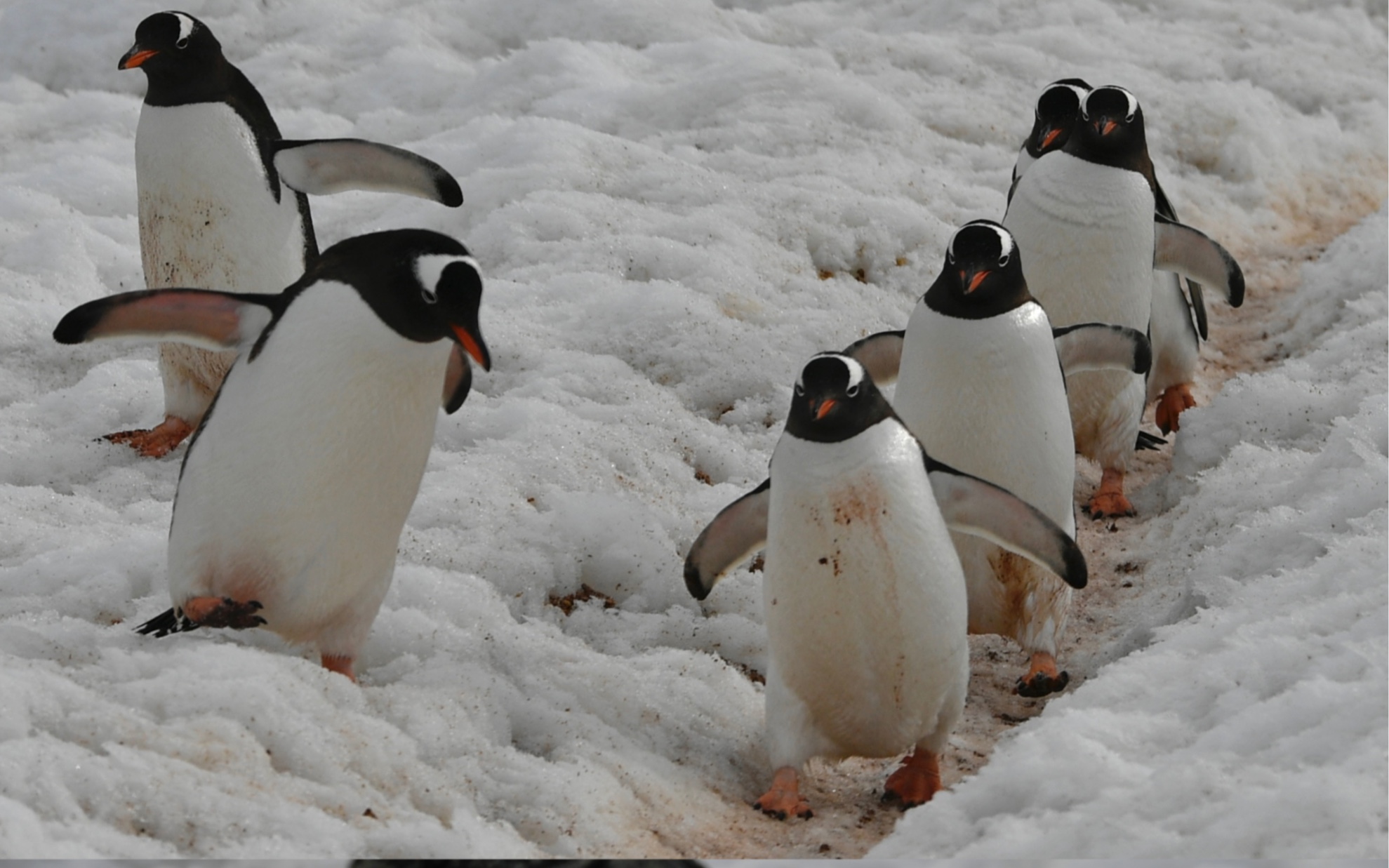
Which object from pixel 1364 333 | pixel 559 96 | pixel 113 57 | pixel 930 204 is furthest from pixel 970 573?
pixel 113 57

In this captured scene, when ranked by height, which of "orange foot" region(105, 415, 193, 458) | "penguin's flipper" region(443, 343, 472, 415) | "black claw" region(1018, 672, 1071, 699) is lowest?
"orange foot" region(105, 415, 193, 458)

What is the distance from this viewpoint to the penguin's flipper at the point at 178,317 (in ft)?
9.36

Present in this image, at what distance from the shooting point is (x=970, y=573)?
3533mm

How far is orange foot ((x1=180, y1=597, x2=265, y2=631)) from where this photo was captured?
272 centimetres

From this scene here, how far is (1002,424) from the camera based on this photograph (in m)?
3.41

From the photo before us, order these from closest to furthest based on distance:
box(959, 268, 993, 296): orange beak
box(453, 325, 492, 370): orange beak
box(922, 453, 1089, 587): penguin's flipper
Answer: box(453, 325, 492, 370): orange beak, box(922, 453, 1089, 587): penguin's flipper, box(959, 268, 993, 296): orange beak

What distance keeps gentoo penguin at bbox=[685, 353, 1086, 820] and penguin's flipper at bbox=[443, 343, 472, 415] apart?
2.20ft

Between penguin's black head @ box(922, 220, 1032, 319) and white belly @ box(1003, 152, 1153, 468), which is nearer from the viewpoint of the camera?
penguin's black head @ box(922, 220, 1032, 319)

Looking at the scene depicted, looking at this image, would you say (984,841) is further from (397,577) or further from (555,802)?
(397,577)

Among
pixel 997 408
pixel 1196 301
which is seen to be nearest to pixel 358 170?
pixel 997 408

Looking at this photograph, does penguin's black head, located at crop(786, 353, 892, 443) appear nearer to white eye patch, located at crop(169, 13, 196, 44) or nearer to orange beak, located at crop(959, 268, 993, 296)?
orange beak, located at crop(959, 268, 993, 296)

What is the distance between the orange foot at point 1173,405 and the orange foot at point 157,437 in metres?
3.20

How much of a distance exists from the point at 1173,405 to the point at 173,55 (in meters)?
Answer: 3.39

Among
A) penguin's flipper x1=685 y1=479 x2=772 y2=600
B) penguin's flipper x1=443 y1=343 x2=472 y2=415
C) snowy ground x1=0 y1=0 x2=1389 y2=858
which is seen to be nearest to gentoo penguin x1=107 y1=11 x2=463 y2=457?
snowy ground x1=0 y1=0 x2=1389 y2=858
